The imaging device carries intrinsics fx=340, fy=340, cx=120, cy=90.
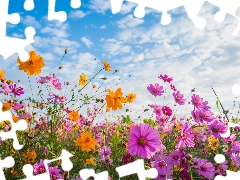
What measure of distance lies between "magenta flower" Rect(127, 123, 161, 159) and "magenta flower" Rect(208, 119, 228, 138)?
2.17 ft

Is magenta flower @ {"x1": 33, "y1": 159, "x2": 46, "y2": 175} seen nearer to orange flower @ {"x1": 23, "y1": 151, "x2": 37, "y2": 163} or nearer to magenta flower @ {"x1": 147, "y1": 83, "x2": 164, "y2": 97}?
orange flower @ {"x1": 23, "y1": 151, "x2": 37, "y2": 163}

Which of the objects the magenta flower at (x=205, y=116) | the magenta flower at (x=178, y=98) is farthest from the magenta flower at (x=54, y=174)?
the magenta flower at (x=178, y=98)

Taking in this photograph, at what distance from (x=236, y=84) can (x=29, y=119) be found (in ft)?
6.43

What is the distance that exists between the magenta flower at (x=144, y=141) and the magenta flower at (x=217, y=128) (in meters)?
0.66

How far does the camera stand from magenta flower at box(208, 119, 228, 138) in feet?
7.27

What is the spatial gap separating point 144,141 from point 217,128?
2.46 feet

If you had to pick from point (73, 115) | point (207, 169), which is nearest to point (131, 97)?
point (73, 115)

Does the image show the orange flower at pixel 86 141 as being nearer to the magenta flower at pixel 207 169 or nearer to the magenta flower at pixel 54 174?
the magenta flower at pixel 54 174

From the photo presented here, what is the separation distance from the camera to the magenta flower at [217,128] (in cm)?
221

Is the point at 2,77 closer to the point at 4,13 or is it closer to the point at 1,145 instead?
the point at 1,145

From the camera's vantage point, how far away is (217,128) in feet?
7.39

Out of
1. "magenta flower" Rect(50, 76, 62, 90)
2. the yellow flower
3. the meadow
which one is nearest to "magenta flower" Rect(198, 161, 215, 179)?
the meadow

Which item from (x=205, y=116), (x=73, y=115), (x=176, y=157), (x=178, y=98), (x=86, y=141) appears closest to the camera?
(x=176, y=157)

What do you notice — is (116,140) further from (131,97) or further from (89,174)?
(89,174)
